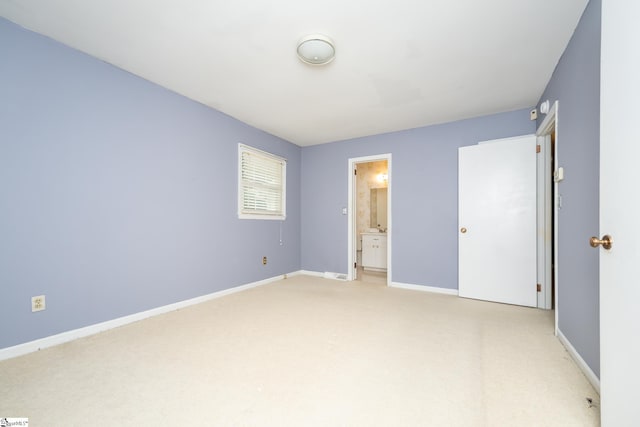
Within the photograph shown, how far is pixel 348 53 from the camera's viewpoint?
2.31 metres

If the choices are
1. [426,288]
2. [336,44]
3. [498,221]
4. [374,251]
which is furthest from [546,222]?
[336,44]

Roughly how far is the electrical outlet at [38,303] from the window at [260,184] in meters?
2.15

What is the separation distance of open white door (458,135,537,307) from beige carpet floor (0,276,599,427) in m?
0.65

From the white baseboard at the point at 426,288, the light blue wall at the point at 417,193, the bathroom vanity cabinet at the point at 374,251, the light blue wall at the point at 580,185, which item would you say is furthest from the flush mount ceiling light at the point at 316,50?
the bathroom vanity cabinet at the point at 374,251

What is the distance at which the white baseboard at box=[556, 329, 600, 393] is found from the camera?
1605mm

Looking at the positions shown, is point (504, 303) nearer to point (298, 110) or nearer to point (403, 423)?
point (403, 423)

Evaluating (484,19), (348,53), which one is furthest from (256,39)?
(484,19)

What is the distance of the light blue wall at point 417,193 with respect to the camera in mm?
3803

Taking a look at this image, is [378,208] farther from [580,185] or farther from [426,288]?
[580,185]

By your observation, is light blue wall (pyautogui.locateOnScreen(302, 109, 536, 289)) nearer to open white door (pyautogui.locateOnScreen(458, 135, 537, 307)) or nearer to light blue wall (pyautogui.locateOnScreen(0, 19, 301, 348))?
open white door (pyautogui.locateOnScreen(458, 135, 537, 307))

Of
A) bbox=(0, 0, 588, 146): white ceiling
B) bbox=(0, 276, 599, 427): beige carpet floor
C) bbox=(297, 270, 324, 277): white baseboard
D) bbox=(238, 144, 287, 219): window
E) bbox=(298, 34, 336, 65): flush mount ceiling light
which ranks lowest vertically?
bbox=(297, 270, 324, 277): white baseboard

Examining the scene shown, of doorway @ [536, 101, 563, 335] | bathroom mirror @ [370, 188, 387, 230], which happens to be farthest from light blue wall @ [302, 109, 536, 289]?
bathroom mirror @ [370, 188, 387, 230]
